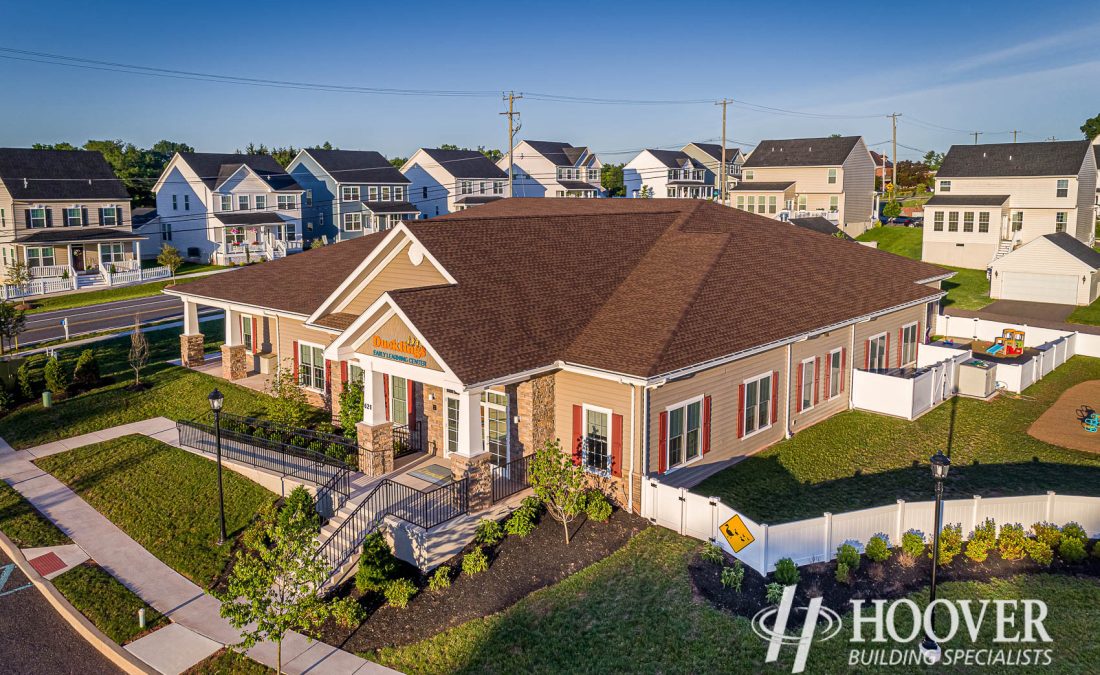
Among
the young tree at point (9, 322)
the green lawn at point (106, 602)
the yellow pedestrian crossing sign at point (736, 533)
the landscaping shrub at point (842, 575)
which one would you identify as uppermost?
the young tree at point (9, 322)

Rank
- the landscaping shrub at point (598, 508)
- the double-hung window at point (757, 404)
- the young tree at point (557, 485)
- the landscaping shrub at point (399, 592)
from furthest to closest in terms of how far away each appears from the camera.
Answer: the double-hung window at point (757, 404), the landscaping shrub at point (598, 508), the young tree at point (557, 485), the landscaping shrub at point (399, 592)

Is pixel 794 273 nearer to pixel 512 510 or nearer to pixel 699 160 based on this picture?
pixel 512 510

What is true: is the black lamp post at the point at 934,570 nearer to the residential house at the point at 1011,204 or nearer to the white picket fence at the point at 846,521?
the white picket fence at the point at 846,521

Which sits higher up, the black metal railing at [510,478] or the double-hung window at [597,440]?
the double-hung window at [597,440]

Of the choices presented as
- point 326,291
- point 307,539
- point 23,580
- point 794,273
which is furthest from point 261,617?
point 794,273

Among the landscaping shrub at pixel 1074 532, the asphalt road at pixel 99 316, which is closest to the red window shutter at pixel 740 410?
the landscaping shrub at pixel 1074 532

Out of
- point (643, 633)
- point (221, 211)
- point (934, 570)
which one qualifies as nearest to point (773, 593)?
point (643, 633)

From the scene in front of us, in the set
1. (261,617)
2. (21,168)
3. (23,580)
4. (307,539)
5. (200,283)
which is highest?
(21,168)

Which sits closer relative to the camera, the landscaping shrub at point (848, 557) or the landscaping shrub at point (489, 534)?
the landscaping shrub at point (848, 557)

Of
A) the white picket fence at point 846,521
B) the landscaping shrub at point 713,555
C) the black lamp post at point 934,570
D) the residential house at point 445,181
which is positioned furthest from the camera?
the residential house at point 445,181
